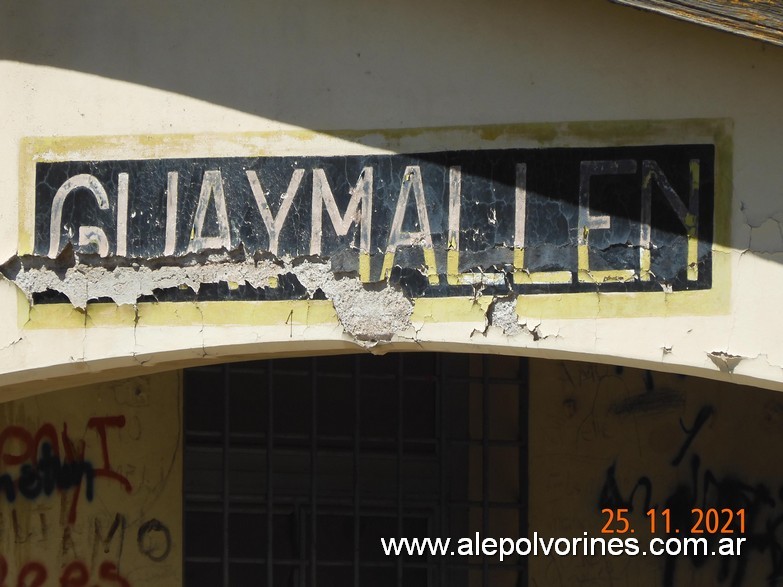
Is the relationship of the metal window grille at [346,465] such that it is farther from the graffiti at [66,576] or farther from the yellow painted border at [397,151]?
the yellow painted border at [397,151]

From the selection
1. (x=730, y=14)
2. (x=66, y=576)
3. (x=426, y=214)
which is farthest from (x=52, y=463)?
(x=730, y=14)

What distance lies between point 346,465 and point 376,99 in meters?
2.71

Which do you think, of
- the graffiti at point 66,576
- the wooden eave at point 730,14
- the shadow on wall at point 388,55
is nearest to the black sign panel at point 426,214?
the shadow on wall at point 388,55

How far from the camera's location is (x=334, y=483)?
647 cm

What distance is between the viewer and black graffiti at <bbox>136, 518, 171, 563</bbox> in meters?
6.41

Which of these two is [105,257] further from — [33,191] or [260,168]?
[260,168]

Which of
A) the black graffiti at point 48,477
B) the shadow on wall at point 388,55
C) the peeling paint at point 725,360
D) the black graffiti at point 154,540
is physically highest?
the shadow on wall at point 388,55

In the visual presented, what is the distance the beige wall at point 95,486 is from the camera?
634 cm

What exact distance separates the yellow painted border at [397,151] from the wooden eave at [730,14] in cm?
40

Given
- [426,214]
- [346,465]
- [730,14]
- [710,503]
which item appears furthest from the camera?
[346,465]

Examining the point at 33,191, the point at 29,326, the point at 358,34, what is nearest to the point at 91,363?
the point at 29,326

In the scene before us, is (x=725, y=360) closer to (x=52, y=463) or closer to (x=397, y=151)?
(x=397, y=151)

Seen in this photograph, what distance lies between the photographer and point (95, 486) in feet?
21.0

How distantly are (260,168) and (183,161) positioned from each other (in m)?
0.34
